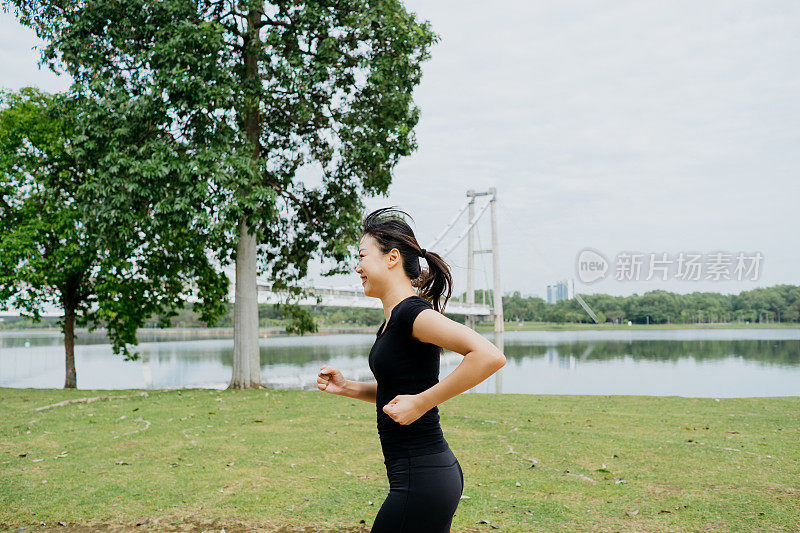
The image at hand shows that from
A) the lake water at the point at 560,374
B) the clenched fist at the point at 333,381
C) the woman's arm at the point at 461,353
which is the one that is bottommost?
the lake water at the point at 560,374

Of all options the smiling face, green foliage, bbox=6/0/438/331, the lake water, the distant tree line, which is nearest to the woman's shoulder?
the smiling face

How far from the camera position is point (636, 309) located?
4469cm

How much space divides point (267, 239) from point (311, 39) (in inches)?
150

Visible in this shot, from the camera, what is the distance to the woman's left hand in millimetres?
1642

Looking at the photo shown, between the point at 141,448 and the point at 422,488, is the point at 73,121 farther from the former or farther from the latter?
the point at 422,488

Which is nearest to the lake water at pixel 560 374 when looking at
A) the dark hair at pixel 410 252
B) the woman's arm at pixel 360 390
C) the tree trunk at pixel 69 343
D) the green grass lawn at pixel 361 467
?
the tree trunk at pixel 69 343

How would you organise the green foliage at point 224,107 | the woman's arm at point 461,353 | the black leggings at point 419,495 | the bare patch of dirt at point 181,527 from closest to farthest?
1. the woman's arm at point 461,353
2. the black leggings at point 419,495
3. the bare patch of dirt at point 181,527
4. the green foliage at point 224,107

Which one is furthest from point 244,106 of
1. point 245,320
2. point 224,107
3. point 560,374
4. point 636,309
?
point 636,309

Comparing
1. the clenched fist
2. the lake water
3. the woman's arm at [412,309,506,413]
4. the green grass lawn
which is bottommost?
the lake water

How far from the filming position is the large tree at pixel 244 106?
30.9ft

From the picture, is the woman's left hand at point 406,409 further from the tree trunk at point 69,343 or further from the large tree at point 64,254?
the tree trunk at point 69,343

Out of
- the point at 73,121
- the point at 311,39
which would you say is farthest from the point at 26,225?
the point at 311,39

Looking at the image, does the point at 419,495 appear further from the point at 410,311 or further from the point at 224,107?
the point at 224,107

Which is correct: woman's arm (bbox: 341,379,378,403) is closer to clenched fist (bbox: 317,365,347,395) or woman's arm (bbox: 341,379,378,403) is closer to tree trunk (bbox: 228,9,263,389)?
clenched fist (bbox: 317,365,347,395)
